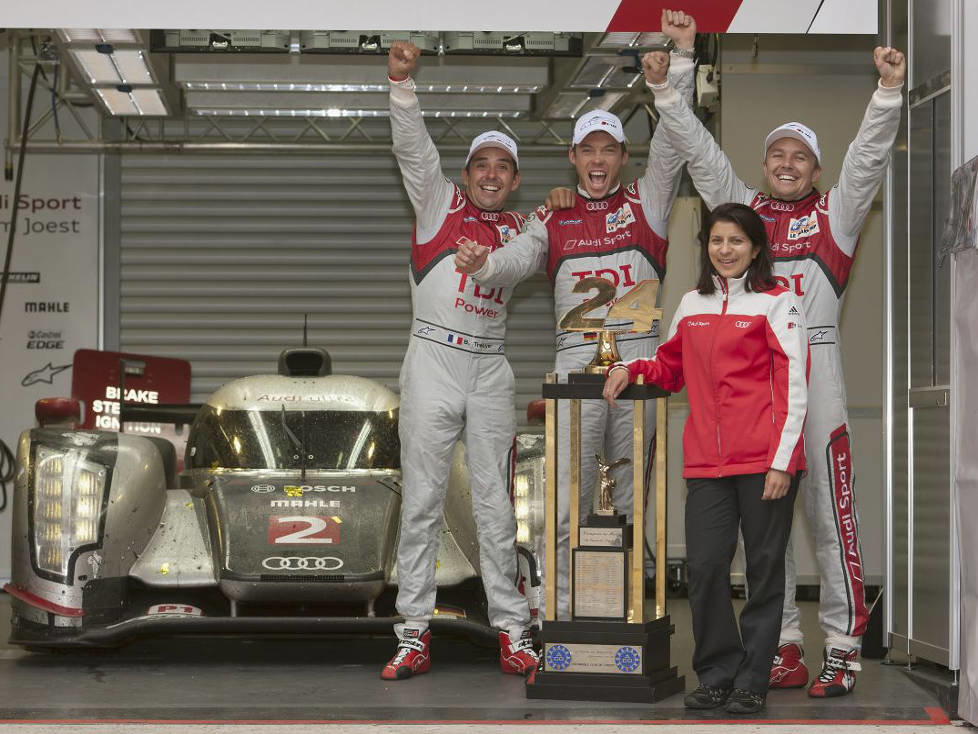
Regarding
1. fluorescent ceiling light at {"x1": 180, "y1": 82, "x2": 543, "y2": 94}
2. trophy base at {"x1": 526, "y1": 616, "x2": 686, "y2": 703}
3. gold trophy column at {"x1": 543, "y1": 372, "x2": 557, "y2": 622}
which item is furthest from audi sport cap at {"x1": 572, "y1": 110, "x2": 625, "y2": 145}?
fluorescent ceiling light at {"x1": 180, "y1": 82, "x2": 543, "y2": 94}

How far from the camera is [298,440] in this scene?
586 centimetres

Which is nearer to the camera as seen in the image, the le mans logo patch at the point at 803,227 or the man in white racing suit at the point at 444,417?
the le mans logo patch at the point at 803,227

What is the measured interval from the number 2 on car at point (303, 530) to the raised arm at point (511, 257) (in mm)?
1170

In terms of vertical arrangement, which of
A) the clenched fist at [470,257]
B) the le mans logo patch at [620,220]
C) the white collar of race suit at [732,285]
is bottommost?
the white collar of race suit at [732,285]

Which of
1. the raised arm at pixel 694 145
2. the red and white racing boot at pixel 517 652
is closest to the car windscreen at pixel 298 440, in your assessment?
the red and white racing boot at pixel 517 652

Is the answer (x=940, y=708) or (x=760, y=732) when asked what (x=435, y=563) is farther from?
(x=940, y=708)

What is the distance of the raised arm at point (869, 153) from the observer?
4.42 metres

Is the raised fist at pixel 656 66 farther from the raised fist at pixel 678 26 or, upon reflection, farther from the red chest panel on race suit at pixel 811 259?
the red chest panel on race suit at pixel 811 259

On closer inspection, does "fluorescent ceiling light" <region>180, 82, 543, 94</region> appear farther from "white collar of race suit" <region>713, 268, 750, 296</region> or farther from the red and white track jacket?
the red and white track jacket

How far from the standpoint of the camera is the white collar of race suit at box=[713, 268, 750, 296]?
13.9 feet

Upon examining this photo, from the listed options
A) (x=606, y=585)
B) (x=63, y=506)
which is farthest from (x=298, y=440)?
(x=606, y=585)

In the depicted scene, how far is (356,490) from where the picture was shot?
5.32m

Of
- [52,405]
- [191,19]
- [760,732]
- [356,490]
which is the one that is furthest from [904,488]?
[52,405]

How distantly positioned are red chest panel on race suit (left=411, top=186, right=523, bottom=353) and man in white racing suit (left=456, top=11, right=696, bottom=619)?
5.5 inches
